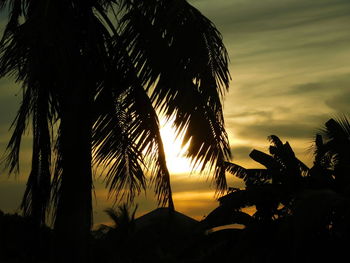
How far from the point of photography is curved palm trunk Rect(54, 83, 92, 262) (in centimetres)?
1102

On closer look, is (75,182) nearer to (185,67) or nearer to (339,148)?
(185,67)

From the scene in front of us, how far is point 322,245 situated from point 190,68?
33.6ft

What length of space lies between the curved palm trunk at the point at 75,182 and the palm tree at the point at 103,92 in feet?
0.06

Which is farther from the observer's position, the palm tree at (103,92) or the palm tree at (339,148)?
the palm tree at (339,148)

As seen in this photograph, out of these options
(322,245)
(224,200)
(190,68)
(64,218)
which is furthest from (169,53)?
(322,245)

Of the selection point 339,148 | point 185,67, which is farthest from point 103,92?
point 339,148

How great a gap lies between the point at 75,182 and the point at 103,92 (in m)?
2.44

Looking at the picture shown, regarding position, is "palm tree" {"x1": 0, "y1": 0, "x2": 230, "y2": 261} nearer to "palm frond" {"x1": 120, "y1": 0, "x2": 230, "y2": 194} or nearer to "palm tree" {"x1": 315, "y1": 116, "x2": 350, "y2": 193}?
"palm frond" {"x1": 120, "y1": 0, "x2": 230, "y2": 194}

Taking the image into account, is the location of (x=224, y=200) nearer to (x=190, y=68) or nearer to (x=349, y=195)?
(x=349, y=195)

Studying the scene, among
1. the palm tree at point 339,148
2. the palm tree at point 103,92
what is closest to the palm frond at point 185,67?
the palm tree at point 103,92

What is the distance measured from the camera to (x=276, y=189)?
2205 cm

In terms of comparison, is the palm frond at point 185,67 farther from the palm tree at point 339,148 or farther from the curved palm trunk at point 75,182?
the palm tree at point 339,148

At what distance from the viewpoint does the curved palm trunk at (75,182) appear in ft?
36.1

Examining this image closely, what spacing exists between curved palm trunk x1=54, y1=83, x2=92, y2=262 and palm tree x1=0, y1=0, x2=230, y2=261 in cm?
2
